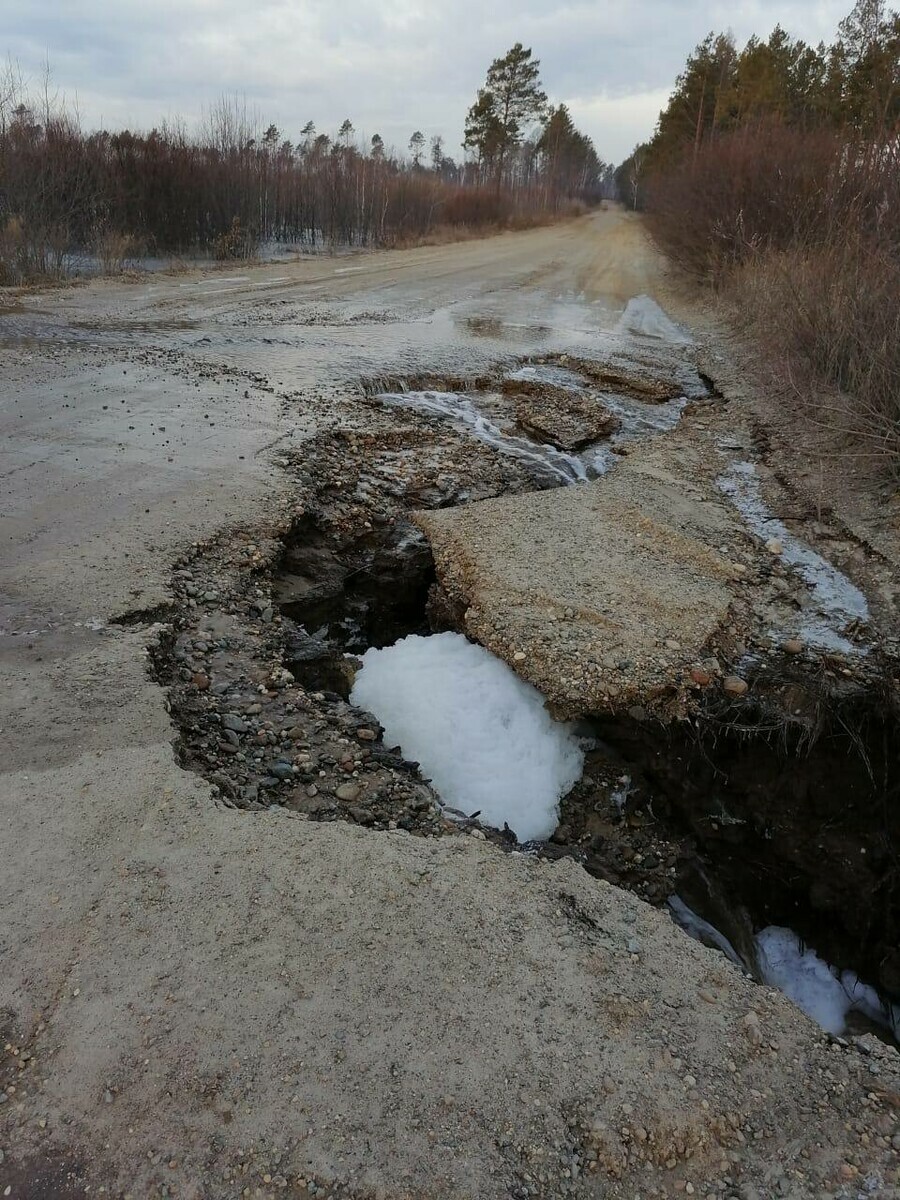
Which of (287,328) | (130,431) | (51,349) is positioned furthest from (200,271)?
(130,431)

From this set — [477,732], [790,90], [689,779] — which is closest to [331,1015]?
[477,732]

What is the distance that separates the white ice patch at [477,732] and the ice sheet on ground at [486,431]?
285cm

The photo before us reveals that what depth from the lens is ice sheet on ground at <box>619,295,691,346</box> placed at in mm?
11680

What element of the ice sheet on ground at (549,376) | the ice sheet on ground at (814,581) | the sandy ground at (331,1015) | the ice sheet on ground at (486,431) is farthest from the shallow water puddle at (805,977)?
the ice sheet on ground at (549,376)

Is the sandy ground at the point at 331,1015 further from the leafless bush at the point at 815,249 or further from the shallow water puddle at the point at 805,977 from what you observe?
the leafless bush at the point at 815,249

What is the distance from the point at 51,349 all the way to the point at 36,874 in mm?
7605

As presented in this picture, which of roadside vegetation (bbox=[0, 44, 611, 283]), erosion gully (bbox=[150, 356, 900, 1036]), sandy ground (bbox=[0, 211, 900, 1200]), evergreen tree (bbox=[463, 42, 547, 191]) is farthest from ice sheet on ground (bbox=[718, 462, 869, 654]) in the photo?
evergreen tree (bbox=[463, 42, 547, 191])

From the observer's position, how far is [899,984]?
2.89 m

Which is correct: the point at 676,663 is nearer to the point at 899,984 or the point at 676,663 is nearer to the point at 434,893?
the point at 899,984

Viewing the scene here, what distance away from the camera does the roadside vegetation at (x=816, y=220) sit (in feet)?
20.9

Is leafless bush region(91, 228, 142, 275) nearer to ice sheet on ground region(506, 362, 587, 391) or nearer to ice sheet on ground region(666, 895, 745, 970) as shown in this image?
ice sheet on ground region(506, 362, 587, 391)

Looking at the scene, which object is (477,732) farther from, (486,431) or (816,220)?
(816,220)

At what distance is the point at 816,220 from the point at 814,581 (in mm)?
9812

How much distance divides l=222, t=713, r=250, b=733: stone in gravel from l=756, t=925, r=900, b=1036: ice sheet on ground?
7.36ft
